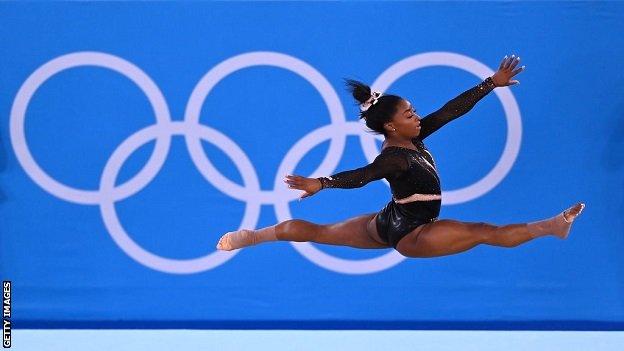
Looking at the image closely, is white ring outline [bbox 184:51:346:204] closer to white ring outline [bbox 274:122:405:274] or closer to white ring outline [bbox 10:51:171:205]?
white ring outline [bbox 274:122:405:274]

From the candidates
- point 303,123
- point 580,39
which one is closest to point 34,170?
point 303,123

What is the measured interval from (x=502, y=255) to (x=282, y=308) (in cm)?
171

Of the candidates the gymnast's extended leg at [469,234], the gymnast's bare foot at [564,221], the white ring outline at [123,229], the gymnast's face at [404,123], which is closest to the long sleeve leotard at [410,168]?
the gymnast's face at [404,123]

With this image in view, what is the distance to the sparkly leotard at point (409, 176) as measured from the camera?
5.83 m

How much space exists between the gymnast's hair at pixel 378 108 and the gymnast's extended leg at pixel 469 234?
66 centimetres

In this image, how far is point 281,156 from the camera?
7.77 metres

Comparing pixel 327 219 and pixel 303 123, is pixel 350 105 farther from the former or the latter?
pixel 327 219

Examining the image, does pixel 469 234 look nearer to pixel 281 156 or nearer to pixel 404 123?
pixel 404 123

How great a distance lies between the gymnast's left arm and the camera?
20.5 ft

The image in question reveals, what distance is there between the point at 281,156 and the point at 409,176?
1.97 meters

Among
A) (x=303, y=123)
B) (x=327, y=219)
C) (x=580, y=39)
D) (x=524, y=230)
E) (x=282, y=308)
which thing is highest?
(x=580, y=39)

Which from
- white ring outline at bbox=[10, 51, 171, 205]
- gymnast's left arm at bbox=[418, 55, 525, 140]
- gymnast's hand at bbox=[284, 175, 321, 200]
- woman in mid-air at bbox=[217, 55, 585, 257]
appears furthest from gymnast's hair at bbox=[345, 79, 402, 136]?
white ring outline at bbox=[10, 51, 171, 205]

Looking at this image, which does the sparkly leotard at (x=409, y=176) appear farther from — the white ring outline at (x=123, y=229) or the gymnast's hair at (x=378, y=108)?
the white ring outline at (x=123, y=229)

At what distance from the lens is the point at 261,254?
7855 millimetres
